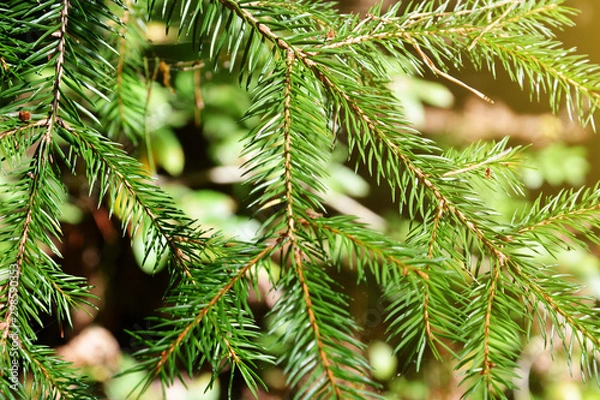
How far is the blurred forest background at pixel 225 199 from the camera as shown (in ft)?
2.78

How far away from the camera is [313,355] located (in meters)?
0.31

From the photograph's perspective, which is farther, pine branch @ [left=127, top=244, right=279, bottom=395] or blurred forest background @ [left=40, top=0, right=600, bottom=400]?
blurred forest background @ [left=40, top=0, right=600, bottom=400]

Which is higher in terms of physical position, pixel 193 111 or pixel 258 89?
pixel 258 89

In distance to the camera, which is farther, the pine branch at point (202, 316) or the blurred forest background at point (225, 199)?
the blurred forest background at point (225, 199)

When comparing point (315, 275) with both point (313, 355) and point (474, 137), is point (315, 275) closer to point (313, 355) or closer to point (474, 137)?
point (313, 355)

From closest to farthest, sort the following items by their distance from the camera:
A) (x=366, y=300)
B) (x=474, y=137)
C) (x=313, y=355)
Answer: (x=313, y=355), (x=366, y=300), (x=474, y=137)

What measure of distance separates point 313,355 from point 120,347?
27.5 inches

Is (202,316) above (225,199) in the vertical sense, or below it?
above

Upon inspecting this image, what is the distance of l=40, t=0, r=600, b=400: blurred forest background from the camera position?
2.78ft

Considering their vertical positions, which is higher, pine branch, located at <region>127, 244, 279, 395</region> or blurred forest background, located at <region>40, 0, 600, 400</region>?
pine branch, located at <region>127, 244, 279, 395</region>

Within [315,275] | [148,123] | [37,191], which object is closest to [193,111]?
[148,123]

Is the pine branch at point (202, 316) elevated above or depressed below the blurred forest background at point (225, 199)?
above

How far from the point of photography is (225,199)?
2.90 feet

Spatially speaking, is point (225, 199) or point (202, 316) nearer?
point (202, 316)
